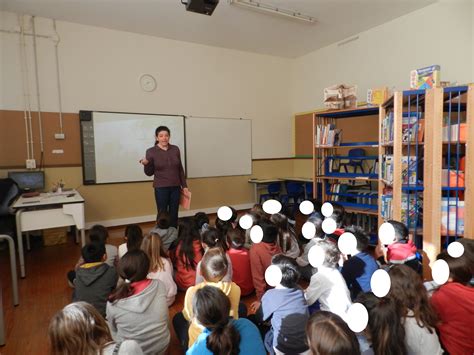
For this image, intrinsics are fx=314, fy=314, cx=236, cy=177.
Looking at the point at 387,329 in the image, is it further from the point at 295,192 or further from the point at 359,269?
the point at 295,192

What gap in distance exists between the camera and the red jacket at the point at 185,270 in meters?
2.53

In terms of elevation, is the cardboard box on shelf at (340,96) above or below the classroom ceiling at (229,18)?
below

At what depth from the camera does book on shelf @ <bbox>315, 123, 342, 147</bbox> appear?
3.83 m

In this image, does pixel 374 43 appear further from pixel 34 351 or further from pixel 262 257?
pixel 34 351

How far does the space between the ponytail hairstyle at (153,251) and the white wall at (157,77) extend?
3206 mm

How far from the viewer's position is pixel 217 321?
1.15 metres

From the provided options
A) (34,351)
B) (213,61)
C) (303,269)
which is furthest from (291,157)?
(34,351)

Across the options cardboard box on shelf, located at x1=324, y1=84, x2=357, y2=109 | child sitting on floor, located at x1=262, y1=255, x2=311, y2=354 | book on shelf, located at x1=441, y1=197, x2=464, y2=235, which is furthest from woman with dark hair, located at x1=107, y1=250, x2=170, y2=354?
cardboard box on shelf, located at x1=324, y1=84, x2=357, y2=109

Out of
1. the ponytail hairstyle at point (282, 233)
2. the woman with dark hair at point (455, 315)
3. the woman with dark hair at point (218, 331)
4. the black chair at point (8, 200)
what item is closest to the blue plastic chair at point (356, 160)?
the ponytail hairstyle at point (282, 233)

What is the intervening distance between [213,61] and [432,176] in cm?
434

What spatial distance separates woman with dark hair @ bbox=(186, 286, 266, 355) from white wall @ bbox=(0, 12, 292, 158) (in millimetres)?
4350

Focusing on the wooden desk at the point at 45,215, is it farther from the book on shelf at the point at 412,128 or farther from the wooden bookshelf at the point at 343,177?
the book on shelf at the point at 412,128

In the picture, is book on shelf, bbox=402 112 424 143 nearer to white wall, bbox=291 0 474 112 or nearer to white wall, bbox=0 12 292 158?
white wall, bbox=291 0 474 112

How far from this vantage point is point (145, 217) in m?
A: 5.25
